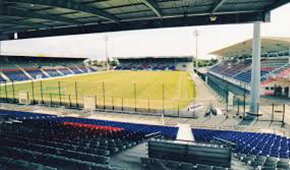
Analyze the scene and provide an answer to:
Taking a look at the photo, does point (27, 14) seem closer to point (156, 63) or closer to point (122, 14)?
point (122, 14)

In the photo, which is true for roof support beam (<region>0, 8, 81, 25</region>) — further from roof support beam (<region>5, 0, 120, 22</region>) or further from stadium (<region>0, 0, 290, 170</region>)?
roof support beam (<region>5, 0, 120, 22</region>)

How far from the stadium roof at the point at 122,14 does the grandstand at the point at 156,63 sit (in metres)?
90.6

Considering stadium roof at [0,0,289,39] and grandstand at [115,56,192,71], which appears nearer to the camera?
stadium roof at [0,0,289,39]

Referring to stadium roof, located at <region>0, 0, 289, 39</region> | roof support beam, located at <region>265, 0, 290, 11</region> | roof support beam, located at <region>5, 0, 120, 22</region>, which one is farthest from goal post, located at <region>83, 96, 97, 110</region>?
roof support beam, located at <region>265, 0, 290, 11</region>

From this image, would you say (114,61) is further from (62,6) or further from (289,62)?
(62,6)

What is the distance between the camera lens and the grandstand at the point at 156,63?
10675 centimetres

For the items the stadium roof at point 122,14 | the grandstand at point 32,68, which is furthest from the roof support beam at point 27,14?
the grandstand at point 32,68

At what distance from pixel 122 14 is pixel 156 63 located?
10616 cm

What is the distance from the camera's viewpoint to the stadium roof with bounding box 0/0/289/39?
898 centimetres

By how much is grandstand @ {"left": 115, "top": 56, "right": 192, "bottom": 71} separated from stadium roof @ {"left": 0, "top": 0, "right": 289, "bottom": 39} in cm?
9064

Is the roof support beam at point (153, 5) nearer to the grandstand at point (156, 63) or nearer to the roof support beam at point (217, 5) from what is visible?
the roof support beam at point (217, 5)

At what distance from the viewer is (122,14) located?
10.7m

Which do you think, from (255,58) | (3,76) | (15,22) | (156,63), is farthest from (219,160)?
(156,63)

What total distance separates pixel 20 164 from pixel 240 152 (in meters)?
8.03
